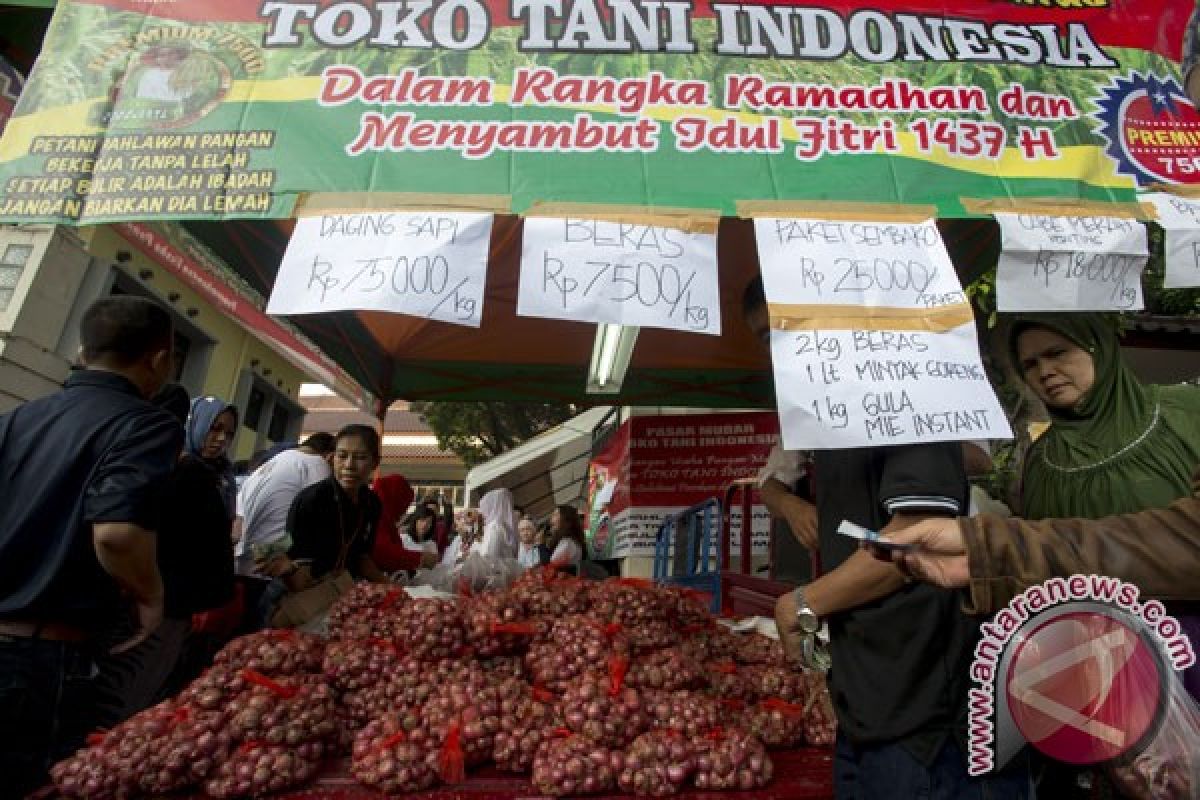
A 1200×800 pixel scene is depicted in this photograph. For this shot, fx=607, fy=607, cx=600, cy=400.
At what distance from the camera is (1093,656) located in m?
1.09

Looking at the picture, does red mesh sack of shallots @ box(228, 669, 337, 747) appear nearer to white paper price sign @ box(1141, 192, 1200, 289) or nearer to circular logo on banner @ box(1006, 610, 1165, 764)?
circular logo on banner @ box(1006, 610, 1165, 764)

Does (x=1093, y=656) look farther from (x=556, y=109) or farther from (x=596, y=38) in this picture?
(x=596, y=38)

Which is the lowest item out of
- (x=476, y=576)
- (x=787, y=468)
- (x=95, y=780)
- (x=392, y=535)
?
(x=95, y=780)

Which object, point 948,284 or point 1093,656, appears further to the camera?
point 948,284

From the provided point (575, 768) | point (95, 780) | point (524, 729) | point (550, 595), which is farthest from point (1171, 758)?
point (95, 780)

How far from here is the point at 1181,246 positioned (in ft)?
7.18

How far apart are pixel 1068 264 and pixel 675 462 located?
6149 mm

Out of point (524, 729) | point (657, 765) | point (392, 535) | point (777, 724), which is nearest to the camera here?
point (657, 765)

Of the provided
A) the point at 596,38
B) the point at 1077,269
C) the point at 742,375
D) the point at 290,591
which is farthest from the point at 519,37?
the point at 742,375

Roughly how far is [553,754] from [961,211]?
7.47ft

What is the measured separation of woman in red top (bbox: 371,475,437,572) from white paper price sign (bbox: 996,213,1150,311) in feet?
11.7

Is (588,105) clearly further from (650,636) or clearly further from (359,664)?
(359,664)

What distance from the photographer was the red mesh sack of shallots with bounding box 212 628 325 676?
80.4 inches

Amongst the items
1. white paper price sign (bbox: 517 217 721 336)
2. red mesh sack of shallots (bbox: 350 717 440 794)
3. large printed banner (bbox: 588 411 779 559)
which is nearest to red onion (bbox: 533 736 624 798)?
red mesh sack of shallots (bbox: 350 717 440 794)
